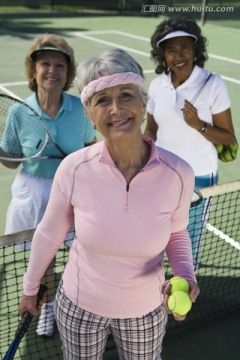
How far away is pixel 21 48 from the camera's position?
12.7 metres

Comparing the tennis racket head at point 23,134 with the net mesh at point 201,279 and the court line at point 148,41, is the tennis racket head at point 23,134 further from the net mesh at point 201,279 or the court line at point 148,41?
the court line at point 148,41

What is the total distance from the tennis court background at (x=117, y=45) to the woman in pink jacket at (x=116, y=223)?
1123 millimetres

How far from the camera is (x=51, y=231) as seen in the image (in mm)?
1951

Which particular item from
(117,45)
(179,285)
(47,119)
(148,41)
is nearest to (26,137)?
(47,119)

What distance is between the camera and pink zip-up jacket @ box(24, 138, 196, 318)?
1791 mm

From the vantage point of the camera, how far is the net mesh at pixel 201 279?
303 centimetres

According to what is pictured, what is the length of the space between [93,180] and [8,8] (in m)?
20.3

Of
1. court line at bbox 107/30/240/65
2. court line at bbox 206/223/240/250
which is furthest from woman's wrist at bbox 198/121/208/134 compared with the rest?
court line at bbox 107/30/240/65

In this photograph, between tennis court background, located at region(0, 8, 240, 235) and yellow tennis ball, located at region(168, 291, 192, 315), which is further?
tennis court background, located at region(0, 8, 240, 235)

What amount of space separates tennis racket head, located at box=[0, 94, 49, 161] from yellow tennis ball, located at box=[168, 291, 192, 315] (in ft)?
4.46

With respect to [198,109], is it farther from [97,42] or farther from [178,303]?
[97,42]

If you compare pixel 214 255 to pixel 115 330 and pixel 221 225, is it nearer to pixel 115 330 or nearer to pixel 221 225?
pixel 221 225

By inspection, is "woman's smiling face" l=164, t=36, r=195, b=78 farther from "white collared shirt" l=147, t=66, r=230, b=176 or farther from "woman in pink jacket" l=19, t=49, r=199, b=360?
"woman in pink jacket" l=19, t=49, r=199, b=360

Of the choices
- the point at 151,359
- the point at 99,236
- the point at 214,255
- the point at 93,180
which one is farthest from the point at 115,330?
the point at 214,255
